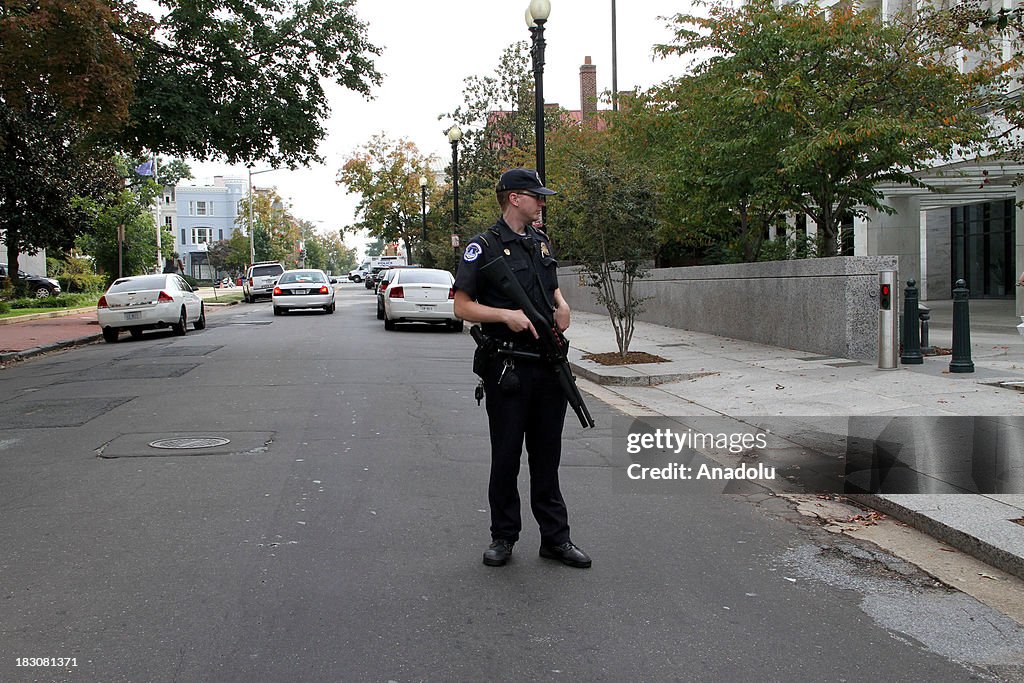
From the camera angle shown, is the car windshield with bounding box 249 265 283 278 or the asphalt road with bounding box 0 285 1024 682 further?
the car windshield with bounding box 249 265 283 278

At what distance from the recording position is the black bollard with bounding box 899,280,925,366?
40.3 ft

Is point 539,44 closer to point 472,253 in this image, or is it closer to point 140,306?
point 140,306

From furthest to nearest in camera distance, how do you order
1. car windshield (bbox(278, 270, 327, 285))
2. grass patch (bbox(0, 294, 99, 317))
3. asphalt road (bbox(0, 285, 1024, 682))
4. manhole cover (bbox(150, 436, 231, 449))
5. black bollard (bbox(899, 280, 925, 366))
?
1. car windshield (bbox(278, 270, 327, 285))
2. grass patch (bbox(0, 294, 99, 317))
3. black bollard (bbox(899, 280, 925, 366))
4. manhole cover (bbox(150, 436, 231, 449))
5. asphalt road (bbox(0, 285, 1024, 682))

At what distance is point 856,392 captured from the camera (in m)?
10.4

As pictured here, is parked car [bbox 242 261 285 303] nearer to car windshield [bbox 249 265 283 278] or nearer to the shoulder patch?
car windshield [bbox 249 265 283 278]

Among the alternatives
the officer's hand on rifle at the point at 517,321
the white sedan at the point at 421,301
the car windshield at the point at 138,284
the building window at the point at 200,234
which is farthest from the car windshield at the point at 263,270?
the building window at the point at 200,234

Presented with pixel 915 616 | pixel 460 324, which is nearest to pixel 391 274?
pixel 460 324

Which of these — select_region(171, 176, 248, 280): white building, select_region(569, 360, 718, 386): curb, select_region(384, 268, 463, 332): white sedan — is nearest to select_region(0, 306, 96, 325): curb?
select_region(384, 268, 463, 332): white sedan

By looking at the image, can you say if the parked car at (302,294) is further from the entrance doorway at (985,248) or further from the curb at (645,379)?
the entrance doorway at (985,248)

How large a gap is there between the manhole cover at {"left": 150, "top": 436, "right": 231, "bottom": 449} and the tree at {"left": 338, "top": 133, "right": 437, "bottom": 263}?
57.8 metres

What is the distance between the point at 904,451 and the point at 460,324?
15368 millimetres

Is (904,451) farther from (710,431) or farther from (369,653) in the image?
(369,653)

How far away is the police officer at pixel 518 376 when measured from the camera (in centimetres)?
485

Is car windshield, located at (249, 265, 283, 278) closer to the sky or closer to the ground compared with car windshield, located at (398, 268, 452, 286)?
closer to the sky
